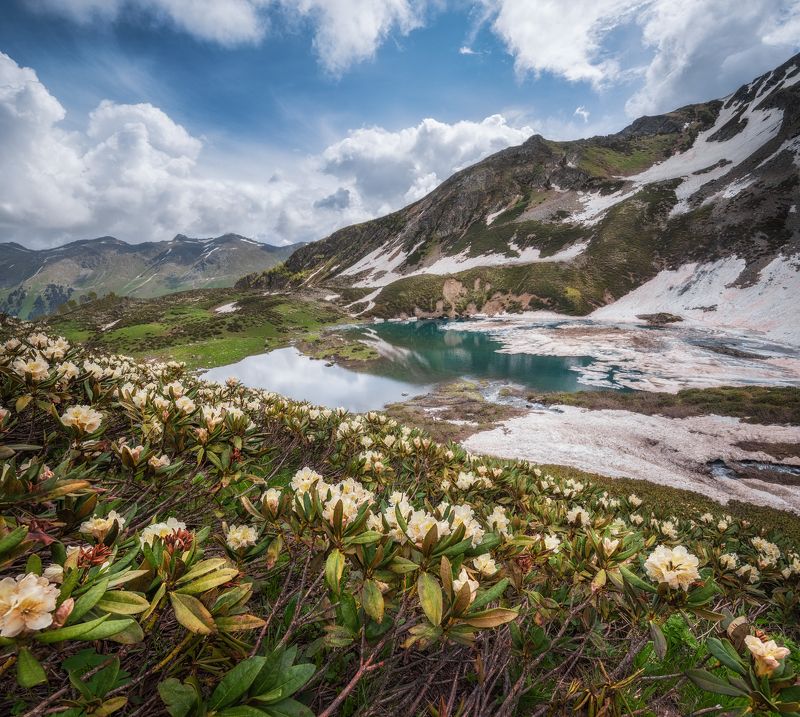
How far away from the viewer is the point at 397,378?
30.3 metres

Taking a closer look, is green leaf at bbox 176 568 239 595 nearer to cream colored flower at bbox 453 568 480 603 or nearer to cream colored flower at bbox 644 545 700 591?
cream colored flower at bbox 453 568 480 603

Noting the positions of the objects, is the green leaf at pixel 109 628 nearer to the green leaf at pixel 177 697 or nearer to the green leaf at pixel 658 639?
the green leaf at pixel 177 697

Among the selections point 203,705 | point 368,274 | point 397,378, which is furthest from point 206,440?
point 368,274

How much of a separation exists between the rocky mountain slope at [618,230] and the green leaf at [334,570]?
176ft

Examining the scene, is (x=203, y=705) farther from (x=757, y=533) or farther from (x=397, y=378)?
(x=397, y=378)

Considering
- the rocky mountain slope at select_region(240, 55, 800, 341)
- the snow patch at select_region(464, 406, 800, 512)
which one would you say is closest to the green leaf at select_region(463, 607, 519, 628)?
the snow patch at select_region(464, 406, 800, 512)

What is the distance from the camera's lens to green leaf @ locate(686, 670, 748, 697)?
1.43 metres

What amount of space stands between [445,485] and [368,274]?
100527 millimetres

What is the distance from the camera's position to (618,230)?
69375 millimetres

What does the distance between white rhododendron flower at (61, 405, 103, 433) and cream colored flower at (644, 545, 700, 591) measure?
3.48 metres

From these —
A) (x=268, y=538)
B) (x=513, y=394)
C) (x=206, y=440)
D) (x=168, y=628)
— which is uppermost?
(x=206, y=440)

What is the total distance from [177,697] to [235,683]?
0.53ft

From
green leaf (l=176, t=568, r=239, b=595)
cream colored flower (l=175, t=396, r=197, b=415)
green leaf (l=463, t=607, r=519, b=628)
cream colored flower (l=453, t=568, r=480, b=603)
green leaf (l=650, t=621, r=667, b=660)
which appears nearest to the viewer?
green leaf (l=176, t=568, r=239, b=595)

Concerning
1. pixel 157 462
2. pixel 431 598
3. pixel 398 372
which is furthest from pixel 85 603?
pixel 398 372
